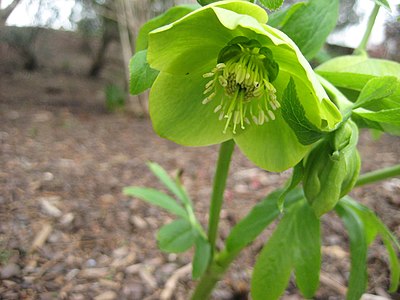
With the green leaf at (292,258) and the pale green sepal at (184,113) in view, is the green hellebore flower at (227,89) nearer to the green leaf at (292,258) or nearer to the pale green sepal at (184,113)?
the pale green sepal at (184,113)

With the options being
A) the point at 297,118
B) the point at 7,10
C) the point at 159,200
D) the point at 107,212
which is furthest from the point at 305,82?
the point at 7,10

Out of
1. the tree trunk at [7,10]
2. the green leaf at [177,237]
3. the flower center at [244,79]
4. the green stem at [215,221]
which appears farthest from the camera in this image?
the tree trunk at [7,10]

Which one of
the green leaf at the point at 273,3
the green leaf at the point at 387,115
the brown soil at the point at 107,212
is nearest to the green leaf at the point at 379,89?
the green leaf at the point at 387,115

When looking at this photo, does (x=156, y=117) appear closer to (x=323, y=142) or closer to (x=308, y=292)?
(x=323, y=142)

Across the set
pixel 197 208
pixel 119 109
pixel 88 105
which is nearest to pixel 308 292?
pixel 197 208

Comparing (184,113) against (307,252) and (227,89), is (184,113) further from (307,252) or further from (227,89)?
(307,252)

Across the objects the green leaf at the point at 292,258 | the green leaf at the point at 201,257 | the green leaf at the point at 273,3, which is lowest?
the green leaf at the point at 201,257
